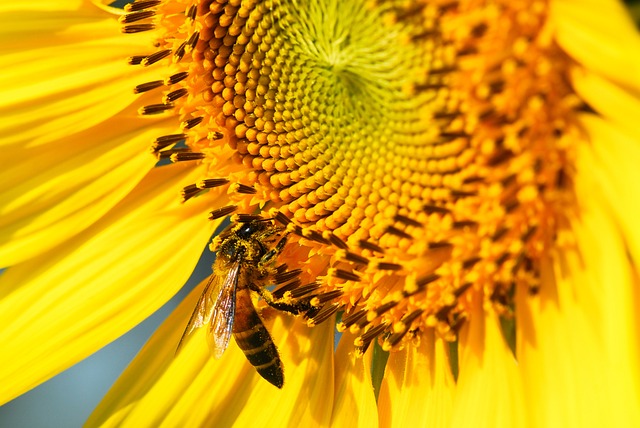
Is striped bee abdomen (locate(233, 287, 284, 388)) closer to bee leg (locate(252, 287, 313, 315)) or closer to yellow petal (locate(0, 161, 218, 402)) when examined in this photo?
bee leg (locate(252, 287, 313, 315))

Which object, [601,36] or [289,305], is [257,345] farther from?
[601,36]

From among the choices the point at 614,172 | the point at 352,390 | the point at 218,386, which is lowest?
the point at 218,386

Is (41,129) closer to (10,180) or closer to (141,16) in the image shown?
(10,180)

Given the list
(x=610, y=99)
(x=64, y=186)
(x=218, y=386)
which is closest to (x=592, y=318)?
(x=610, y=99)

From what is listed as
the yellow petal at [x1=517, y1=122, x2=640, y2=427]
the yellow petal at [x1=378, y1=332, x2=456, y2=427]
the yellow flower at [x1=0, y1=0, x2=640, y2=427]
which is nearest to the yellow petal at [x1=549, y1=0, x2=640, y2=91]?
the yellow flower at [x1=0, y1=0, x2=640, y2=427]

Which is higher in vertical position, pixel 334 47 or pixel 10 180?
pixel 334 47

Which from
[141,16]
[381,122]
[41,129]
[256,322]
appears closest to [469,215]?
[381,122]

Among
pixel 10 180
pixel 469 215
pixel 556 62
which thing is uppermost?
pixel 556 62
